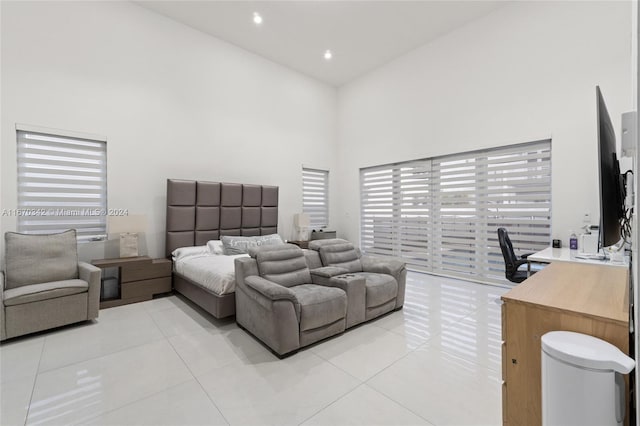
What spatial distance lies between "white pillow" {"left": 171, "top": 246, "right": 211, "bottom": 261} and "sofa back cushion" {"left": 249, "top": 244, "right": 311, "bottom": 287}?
1592mm

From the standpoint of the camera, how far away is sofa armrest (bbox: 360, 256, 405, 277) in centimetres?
353

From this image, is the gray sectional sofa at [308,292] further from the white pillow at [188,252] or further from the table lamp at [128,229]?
the table lamp at [128,229]

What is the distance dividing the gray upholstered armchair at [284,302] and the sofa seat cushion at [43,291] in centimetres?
178

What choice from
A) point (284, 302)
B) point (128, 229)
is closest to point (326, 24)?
point (128, 229)

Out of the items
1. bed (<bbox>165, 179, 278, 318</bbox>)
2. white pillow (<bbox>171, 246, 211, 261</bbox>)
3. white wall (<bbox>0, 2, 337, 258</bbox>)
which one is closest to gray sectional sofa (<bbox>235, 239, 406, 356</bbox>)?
bed (<bbox>165, 179, 278, 318</bbox>)

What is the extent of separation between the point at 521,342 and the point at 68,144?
531cm

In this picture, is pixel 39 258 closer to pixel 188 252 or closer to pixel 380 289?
pixel 188 252

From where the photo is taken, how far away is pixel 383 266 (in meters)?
3.61

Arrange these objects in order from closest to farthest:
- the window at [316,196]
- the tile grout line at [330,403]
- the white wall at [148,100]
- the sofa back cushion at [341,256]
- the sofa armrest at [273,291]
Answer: the tile grout line at [330,403] → the sofa armrest at [273,291] → the white wall at [148,100] → the sofa back cushion at [341,256] → the window at [316,196]

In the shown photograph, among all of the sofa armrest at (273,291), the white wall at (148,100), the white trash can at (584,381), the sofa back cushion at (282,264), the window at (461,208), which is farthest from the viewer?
the window at (461,208)

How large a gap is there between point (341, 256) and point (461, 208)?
2556mm

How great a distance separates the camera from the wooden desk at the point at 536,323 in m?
1.20

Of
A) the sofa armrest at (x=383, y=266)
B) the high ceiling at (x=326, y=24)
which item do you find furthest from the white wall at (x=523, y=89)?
the sofa armrest at (x=383, y=266)

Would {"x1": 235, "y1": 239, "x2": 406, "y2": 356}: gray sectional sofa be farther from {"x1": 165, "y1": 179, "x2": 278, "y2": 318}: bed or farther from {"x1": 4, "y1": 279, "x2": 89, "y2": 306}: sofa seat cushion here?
{"x1": 4, "y1": 279, "x2": 89, "y2": 306}: sofa seat cushion
